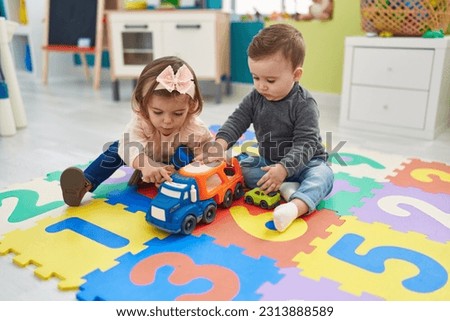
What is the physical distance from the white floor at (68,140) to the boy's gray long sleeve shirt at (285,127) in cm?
48

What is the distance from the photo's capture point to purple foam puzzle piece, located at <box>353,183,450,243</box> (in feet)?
3.26

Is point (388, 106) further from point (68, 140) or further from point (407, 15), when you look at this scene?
point (68, 140)

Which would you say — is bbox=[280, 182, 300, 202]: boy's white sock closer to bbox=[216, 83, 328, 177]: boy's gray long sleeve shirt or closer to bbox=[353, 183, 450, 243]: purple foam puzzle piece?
bbox=[216, 83, 328, 177]: boy's gray long sleeve shirt

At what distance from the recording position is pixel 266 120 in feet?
3.90

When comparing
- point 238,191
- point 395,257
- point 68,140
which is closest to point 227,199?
point 238,191

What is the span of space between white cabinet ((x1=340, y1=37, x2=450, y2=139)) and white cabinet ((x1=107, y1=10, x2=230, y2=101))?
2.57 ft

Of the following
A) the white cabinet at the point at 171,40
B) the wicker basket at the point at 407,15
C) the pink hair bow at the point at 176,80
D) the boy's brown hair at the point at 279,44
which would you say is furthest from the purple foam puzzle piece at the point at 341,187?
the white cabinet at the point at 171,40

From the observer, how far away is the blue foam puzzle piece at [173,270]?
76cm

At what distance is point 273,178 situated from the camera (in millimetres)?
1071

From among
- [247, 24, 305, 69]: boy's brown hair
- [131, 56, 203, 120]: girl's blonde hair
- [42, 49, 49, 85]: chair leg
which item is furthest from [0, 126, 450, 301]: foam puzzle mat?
[42, 49, 49, 85]: chair leg

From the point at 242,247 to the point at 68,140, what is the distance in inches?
43.1

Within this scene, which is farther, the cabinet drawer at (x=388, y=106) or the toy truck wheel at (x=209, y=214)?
the cabinet drawer at (x=388, y=106)

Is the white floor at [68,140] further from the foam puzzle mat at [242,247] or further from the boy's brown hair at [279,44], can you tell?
the boy's brown hair at [279,44]
